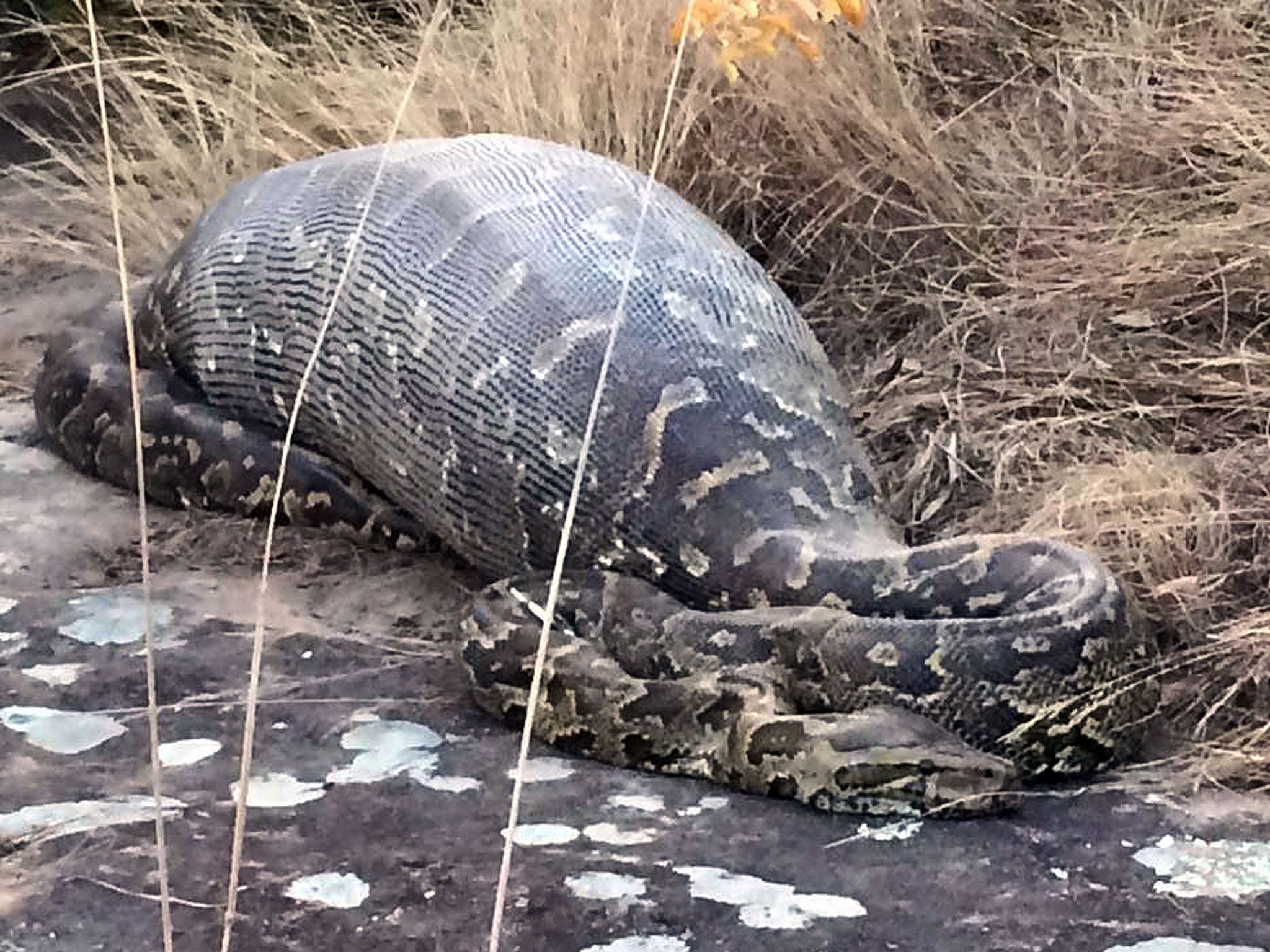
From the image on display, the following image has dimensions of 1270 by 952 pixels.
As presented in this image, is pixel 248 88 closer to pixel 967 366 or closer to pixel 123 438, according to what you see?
pixel 123 438

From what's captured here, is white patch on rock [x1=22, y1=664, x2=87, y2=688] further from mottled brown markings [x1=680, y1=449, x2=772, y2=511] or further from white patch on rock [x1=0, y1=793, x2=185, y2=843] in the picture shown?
mottled brown markings [x1=680, y1=449, x2=772, y2=511]

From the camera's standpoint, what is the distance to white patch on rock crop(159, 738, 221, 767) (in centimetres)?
318

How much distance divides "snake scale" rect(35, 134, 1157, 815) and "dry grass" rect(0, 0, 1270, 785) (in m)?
0.27

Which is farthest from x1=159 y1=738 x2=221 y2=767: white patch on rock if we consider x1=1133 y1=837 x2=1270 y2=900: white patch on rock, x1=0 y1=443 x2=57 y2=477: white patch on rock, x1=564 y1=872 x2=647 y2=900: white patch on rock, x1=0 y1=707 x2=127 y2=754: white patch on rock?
x1=0 y1=443 x2=57 y2=477: white patch on rock

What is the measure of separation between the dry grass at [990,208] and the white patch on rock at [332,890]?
1.27 metres

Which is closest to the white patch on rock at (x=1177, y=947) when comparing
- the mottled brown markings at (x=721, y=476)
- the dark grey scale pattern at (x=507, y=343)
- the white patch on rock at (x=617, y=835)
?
the white patch on rock at (x=617, y=835)

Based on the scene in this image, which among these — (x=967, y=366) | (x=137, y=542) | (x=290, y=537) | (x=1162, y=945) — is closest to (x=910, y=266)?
(x=967, y=366)

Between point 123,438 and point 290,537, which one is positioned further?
point 123,438

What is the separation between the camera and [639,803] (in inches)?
120

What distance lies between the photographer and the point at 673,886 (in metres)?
2.72

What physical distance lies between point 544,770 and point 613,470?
2.37 feet

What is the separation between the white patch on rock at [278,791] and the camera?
3023 mm

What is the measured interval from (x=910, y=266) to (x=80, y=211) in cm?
280

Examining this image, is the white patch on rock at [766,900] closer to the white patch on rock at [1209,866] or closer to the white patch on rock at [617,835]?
the white patch on rock at [617,835]
